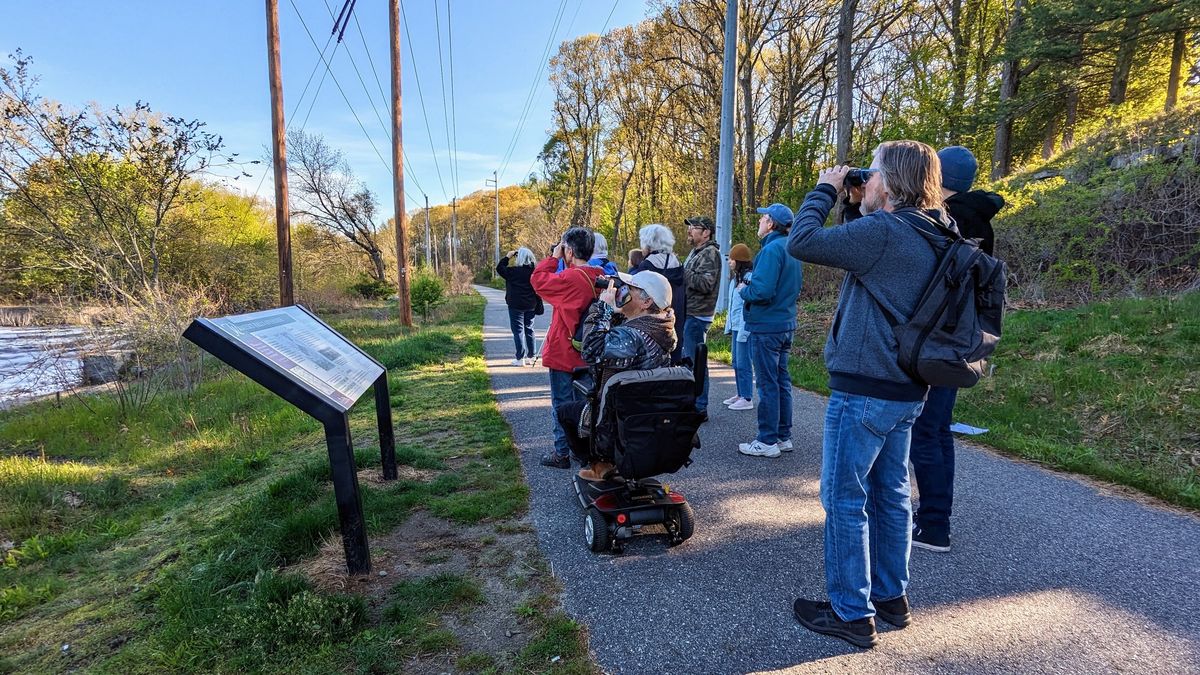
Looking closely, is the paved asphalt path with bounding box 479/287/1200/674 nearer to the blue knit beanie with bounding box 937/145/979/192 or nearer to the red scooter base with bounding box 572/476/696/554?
the red scooter base with bounding box 572/476/696/554

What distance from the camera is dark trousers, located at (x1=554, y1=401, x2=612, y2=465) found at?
12.2ft

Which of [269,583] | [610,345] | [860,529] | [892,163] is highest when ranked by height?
[892,163]

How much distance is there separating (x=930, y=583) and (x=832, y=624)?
825 millimetres

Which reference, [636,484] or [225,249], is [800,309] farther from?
[225,249]

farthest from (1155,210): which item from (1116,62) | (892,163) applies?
(892,163)

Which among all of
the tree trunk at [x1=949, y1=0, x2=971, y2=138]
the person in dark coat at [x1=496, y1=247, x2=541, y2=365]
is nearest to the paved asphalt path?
the person in dark coat at [x1=496, y1=247, x2=541, y2=365]

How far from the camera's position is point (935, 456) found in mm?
3158

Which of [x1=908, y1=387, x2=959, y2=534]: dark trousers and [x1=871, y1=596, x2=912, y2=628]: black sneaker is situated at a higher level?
[x1=908, y1=387, x2=959, y2=534]: dark trousers

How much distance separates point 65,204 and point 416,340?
20.8 feet

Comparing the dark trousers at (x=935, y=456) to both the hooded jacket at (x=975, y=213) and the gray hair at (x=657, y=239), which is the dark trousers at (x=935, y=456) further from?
the gray hair at (x=657, y=239)

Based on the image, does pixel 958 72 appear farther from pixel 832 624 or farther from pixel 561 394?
pixel 832 624

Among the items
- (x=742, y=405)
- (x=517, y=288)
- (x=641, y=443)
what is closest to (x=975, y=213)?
(x=641, y=443)

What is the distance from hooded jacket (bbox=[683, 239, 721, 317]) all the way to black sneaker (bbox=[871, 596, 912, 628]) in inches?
133

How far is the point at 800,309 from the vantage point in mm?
12906
